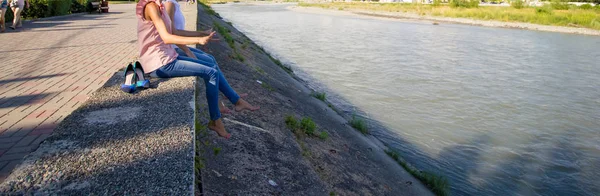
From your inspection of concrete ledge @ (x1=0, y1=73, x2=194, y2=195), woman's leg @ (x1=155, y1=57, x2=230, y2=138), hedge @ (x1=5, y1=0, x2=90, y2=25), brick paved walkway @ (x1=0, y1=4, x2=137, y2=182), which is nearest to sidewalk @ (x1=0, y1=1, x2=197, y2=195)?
concrete ledge @ (x1=0, y1=73, x2=194, y2=195)

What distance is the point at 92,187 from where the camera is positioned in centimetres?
253

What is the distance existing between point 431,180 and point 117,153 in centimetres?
484

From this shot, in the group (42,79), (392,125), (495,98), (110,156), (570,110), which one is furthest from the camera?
(495,98)

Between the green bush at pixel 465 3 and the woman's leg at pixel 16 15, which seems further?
the green bush at pixel 465 3

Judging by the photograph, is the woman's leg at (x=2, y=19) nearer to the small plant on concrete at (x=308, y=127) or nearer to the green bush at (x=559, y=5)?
the small plant on concrete at (x=308, y=127)

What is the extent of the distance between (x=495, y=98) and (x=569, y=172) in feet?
17.2

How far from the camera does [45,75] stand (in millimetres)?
7094

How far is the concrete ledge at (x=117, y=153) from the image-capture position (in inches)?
101

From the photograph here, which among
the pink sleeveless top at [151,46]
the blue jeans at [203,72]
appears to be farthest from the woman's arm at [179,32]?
the blue jeans at [203,72]

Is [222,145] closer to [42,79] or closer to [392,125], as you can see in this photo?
[42,79]

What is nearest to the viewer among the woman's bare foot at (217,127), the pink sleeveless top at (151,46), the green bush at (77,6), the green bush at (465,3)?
the pink sleeveless top at (151,46)

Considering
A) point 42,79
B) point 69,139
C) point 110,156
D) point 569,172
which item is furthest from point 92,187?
point 569,172

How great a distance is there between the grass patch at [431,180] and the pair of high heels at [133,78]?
427 cm

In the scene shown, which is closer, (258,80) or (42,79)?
(42,79)
